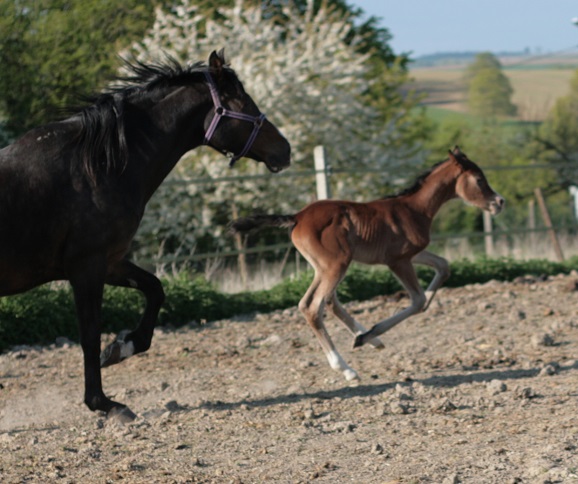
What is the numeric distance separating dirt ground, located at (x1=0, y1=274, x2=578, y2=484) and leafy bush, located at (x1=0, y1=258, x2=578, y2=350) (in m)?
0.32

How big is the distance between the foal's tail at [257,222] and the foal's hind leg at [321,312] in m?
0.54

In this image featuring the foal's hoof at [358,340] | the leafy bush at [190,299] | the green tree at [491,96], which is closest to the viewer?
the foal's hoof at [358,340]

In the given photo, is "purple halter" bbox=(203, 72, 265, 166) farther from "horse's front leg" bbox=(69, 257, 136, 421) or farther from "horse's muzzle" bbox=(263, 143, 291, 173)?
"horse's front leg" bbox=(69, 257, 136, 421)

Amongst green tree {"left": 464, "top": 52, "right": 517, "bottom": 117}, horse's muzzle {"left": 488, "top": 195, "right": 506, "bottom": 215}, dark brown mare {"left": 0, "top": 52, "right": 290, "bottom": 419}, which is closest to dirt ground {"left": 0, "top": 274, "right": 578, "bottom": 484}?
dark brown mare {"left": 0, "top": 52, "right": 290, "bottom": 419}

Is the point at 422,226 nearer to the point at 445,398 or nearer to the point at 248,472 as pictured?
the point at 445,398

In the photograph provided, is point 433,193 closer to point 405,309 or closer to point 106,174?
point 405,309

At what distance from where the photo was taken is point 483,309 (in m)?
9.91

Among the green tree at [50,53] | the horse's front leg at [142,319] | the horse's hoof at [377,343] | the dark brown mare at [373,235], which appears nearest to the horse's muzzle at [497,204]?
the dark brown mare at [373,235]

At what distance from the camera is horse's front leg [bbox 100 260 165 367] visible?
6.45m

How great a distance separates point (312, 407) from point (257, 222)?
6.63 ft

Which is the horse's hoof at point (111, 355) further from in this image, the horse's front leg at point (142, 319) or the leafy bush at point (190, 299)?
the leafy bush at point (190, 299)

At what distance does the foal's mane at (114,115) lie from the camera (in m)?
6.07

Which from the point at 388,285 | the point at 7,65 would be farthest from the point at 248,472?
the point at 7,65

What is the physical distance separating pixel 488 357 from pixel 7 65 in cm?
1168
